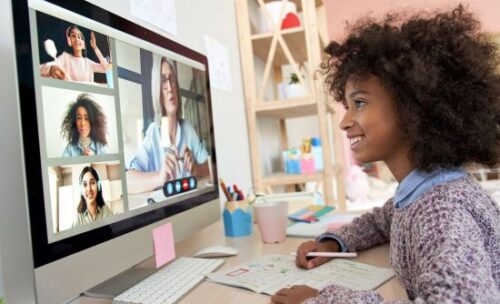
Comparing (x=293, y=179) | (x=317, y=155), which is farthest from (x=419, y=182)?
(x=317, y=155)

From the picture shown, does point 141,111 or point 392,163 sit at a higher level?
point 141,111

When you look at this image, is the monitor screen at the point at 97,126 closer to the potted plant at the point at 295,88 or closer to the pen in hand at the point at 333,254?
the pen in hand at the point at 333,254

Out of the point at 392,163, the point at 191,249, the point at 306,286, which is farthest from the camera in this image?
the point at 191,249

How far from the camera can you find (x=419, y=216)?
1.69 feet

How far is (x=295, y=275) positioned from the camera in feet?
2.19

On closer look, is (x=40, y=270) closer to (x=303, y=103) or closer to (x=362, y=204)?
(x=303, y=103)

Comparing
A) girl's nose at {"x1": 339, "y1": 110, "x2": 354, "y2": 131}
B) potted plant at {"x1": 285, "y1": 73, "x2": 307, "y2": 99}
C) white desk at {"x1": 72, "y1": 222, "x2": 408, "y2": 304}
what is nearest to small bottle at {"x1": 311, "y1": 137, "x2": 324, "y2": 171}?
potted plant at {"x1": 285, "y1": 73, "x2": 307, "y2": 99}

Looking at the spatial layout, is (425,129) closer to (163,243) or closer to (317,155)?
(163,243)

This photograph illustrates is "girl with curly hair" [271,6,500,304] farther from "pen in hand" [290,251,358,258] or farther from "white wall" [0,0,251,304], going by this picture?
"white wall" [0,0,251,304]

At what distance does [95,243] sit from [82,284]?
0.05 metres

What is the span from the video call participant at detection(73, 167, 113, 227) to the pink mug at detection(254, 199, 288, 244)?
424 mm

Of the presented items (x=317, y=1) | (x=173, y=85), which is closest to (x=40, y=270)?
(x=173, y=85)

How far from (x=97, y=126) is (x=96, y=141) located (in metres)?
0.02

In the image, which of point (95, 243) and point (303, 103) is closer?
point (95, 243)
